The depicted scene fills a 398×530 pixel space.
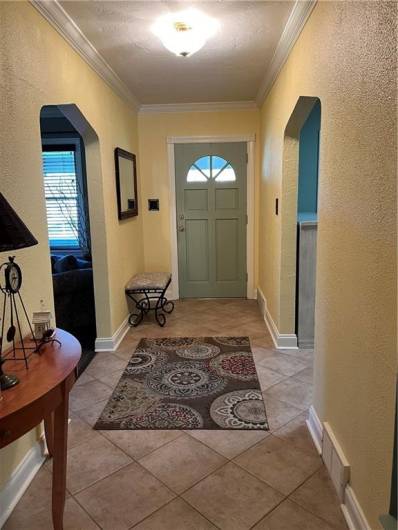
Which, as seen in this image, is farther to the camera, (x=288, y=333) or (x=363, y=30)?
(x=288, y=333)

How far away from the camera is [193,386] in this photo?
284 centimetres

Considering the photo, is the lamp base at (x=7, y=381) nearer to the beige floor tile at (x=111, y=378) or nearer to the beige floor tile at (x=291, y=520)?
the beige floor tile at (x=291, y=520)

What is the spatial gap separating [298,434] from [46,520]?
1.35 metres

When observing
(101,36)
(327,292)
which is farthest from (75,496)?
(101,36)

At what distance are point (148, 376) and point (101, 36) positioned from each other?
243 cm

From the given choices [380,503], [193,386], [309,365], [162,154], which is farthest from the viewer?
[162,154]

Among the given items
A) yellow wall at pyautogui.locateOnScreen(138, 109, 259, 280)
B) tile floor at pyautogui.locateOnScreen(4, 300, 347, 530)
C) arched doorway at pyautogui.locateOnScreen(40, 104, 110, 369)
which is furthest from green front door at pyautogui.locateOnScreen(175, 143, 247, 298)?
tile floor at pyautogui.locateOnScreen(4, 300, 347, 530)

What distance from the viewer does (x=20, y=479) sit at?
1.84 meters

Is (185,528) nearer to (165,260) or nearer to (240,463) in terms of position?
(240,463)

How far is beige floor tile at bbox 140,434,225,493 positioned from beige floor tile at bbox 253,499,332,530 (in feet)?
1.25

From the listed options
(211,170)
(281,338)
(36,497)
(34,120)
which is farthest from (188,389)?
(211,170)

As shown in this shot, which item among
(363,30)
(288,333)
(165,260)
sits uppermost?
(363,30)

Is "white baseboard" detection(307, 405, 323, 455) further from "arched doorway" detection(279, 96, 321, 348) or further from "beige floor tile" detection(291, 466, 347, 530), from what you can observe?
"arched doorway" detection(279, 96, 321, 348)

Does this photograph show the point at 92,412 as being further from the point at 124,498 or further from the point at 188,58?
the point at 188,58
